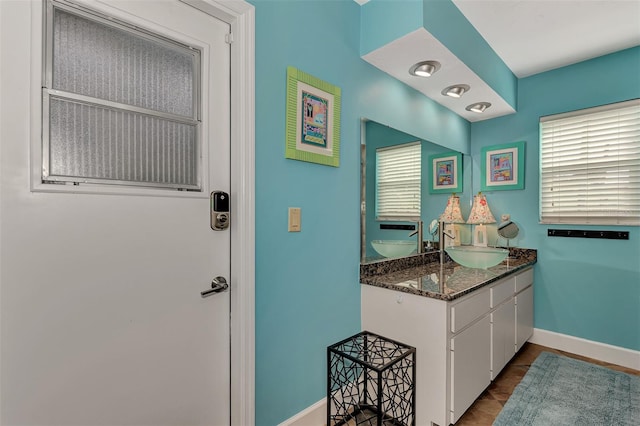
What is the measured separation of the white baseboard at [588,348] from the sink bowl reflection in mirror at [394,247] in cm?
163

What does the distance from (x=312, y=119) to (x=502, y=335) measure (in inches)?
79.6

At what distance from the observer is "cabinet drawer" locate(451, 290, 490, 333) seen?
1631mm

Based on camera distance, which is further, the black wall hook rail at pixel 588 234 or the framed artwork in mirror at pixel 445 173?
the framed artwork in mirror at pixel 445 173

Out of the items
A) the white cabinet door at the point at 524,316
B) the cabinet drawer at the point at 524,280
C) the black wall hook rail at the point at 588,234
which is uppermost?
the black wall hook rail at the point at 588,234

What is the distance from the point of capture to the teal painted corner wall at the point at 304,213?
1466mm

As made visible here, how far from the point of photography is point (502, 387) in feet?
7.06

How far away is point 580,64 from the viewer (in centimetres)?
266

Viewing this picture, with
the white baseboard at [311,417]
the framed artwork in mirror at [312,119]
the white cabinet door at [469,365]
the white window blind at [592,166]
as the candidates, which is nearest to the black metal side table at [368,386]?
the white baseboard at [311,417]

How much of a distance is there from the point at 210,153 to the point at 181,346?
83 cm

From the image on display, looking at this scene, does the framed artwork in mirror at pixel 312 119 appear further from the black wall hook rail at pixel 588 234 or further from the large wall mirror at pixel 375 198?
the black wall hook rail at pixel 588 234

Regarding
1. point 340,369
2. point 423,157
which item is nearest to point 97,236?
point 340,369

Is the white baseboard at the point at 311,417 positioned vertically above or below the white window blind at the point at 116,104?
below

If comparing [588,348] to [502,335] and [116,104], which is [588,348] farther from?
[116,104]

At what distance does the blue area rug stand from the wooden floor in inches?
1.8
